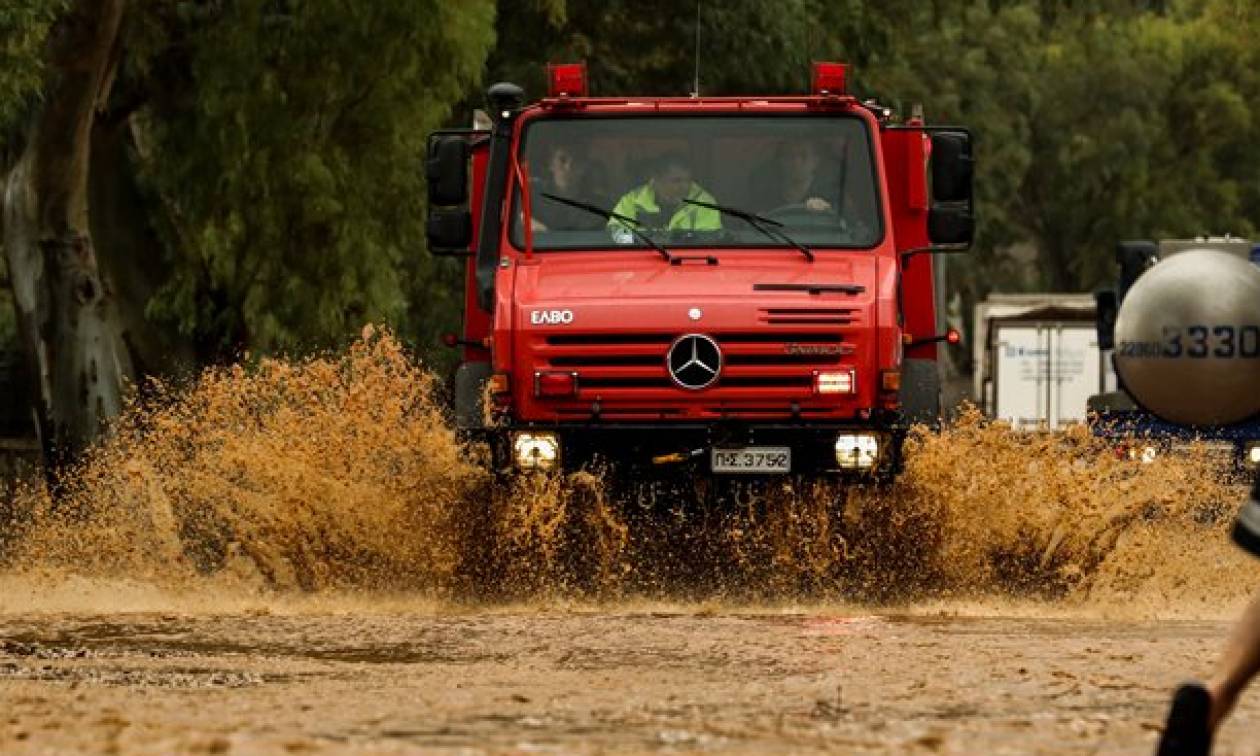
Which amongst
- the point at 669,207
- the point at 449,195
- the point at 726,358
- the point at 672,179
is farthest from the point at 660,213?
the point at 726,358

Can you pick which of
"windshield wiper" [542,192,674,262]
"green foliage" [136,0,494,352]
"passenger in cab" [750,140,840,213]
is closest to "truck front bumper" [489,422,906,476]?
"windshield wiper" [542,192,674,262]

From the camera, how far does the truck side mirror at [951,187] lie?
57.1 feet

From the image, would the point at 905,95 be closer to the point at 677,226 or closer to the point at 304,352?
the point at 304,352

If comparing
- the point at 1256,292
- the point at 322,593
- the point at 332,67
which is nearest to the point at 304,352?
the point at 332,67

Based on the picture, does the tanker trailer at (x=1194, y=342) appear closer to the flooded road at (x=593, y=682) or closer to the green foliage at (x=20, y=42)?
the flooded road at (x=593, y=682)

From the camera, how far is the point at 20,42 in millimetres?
21984

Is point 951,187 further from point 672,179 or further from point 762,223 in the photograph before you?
point 672,179

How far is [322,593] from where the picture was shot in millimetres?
18016

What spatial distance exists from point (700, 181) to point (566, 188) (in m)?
0.69

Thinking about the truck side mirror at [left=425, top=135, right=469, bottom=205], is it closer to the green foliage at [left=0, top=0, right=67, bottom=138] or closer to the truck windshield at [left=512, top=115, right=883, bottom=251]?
the truck windshield at [left=512, top=115, right=883, bottom=251]

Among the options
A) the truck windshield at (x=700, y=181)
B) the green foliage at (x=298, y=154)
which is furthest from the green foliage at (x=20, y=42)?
the truck windshield at (x=700, y=181)

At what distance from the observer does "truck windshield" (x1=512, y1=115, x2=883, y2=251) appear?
1748 centimetres

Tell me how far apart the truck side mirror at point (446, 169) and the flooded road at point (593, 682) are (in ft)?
7.63

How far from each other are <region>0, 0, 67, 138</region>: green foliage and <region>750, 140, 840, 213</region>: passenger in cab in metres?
6.21
